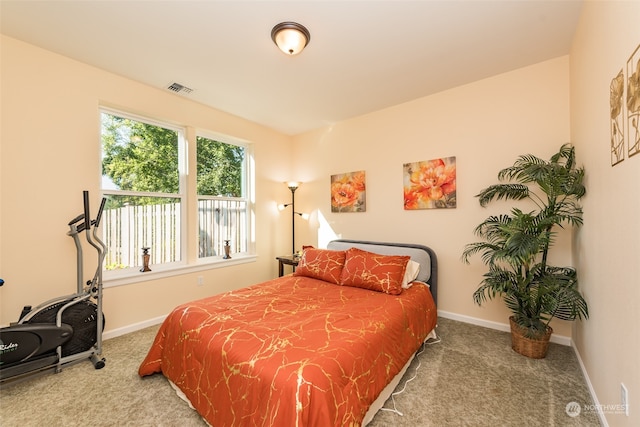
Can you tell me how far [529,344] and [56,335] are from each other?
12.7 feet

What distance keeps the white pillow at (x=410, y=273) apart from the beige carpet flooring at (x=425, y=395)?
2.07ft

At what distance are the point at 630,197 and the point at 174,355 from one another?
2.83 meters

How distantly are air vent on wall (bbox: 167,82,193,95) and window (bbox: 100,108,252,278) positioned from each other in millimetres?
447

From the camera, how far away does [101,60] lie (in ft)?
8.16

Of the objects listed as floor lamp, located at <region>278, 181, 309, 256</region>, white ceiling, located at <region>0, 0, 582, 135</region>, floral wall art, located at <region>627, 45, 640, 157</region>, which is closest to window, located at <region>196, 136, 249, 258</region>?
floor lamp, located at <region>278, 181, 309, 256</region>

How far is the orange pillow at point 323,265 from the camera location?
2851mm

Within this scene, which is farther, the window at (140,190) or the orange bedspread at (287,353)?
the window at (140,190)

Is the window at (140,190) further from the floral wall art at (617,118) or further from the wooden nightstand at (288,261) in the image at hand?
the floral wall art at (617,118)

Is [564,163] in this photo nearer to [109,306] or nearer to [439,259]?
[439,259]

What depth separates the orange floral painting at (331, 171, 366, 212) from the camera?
3.78 m

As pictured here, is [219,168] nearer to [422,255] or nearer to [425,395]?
[422,255]

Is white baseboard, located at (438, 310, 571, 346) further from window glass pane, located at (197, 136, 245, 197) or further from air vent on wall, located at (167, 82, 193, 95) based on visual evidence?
air vent on wall, located at (167, 82, 193, 95)

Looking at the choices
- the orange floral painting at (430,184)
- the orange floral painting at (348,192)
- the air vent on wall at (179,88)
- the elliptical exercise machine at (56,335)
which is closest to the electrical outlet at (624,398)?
the orange floral painting at (430,184)

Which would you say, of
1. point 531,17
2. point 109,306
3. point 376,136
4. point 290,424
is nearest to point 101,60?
point 109,306
